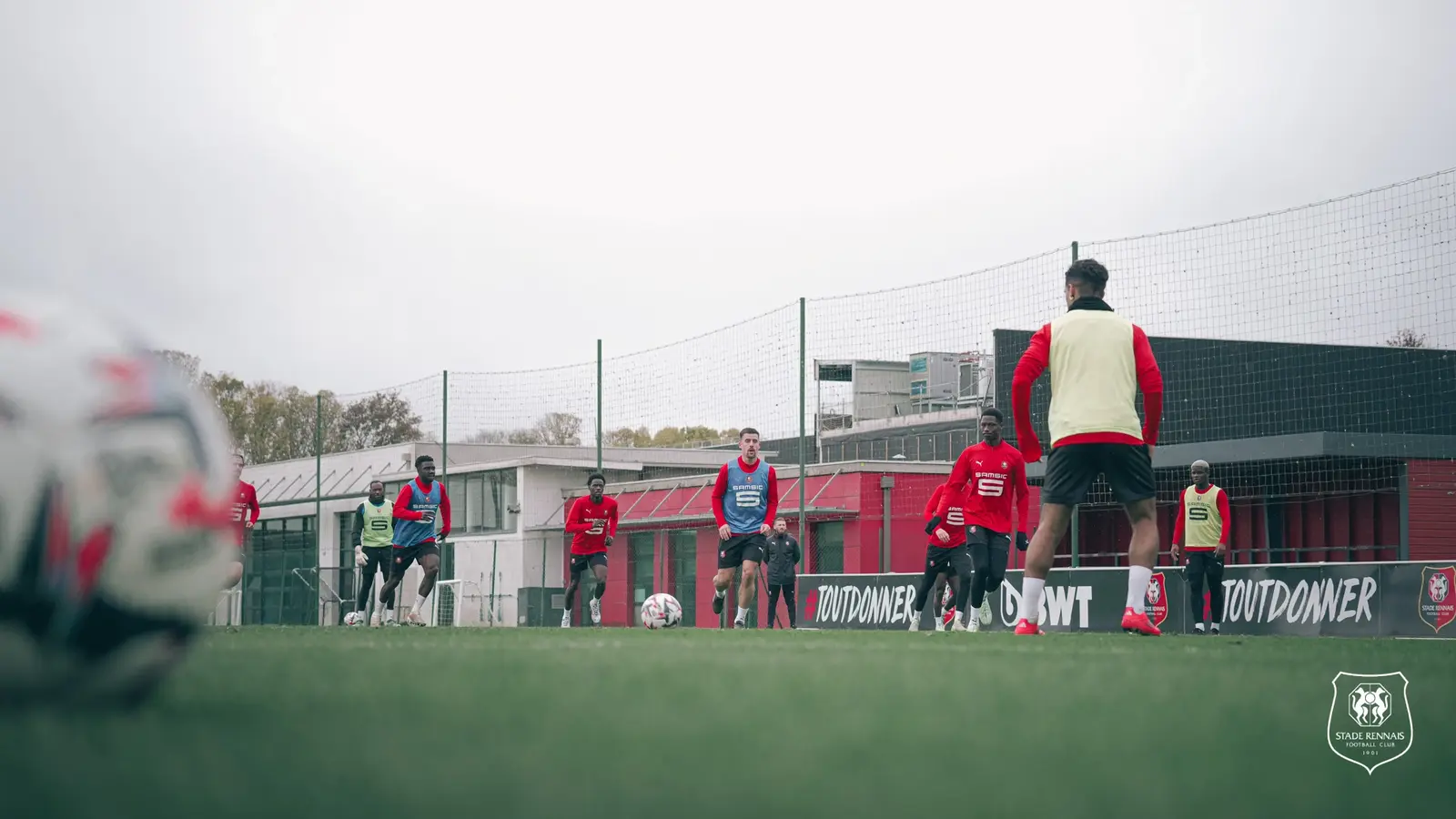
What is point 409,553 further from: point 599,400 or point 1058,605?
point 599,400

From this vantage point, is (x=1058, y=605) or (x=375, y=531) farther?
(x=375, y=531)

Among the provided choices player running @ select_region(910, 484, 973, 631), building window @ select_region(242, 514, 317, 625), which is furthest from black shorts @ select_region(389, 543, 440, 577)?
building window @ select_region(242, 514, 317, 625)

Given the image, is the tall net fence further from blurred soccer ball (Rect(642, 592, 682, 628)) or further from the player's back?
the player's back

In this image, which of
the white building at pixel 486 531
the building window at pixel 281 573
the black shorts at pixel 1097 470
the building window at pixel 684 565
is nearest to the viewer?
the black shorts at pixel 1097 470

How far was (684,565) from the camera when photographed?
3525cm

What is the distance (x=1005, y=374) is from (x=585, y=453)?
1647 cm

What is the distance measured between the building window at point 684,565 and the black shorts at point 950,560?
20184 millimetres

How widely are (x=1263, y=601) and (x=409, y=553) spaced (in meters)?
9.24

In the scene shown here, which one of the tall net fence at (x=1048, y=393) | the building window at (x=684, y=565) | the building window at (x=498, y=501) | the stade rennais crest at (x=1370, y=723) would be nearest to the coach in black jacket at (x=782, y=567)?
the tall net fence at (x=1048, y=393)

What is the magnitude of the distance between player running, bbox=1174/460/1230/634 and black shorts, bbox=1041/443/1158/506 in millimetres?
6648

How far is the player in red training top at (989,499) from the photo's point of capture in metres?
13.1

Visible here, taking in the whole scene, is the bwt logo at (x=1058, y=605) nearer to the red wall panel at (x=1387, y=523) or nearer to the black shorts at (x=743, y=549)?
the black shorts at (x=743, y=549)

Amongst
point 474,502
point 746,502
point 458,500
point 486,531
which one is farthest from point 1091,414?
point 458,500

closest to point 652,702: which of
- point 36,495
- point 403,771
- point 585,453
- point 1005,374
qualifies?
point 403,771
